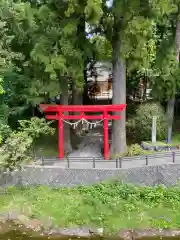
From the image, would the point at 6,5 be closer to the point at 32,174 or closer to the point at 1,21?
the point at 1,21

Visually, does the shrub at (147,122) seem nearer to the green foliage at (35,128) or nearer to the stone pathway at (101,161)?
the stone pathway at (101,161)

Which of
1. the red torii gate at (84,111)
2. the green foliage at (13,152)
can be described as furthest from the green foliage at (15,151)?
the red torii gate at (84,111)

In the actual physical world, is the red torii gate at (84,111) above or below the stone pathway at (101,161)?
above

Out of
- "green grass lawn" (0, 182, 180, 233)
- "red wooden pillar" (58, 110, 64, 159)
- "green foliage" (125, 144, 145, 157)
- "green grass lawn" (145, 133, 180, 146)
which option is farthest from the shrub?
"green grass lawn" (0, 182, 180, 233)

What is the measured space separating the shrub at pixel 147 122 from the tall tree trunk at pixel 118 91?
139cm

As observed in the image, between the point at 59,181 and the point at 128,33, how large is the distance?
722 centimetres

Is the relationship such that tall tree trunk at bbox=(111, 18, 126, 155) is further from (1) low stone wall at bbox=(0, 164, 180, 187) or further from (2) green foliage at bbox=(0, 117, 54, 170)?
(2) green foliage at bbox=(0, 117, 54, 170)

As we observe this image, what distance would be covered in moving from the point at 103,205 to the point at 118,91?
18.7 ft

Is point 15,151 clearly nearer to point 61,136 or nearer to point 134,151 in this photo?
point 61,136

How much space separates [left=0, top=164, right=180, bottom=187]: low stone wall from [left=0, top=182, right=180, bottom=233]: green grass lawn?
379 millimetres

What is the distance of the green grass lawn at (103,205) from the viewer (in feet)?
43.0

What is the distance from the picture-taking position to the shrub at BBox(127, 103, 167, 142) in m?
17.8

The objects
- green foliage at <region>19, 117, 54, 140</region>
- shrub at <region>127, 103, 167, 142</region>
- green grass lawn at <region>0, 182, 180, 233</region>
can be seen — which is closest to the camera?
green grass lawn at <region>0, 182, 180, 233</region>

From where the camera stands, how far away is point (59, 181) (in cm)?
1555
